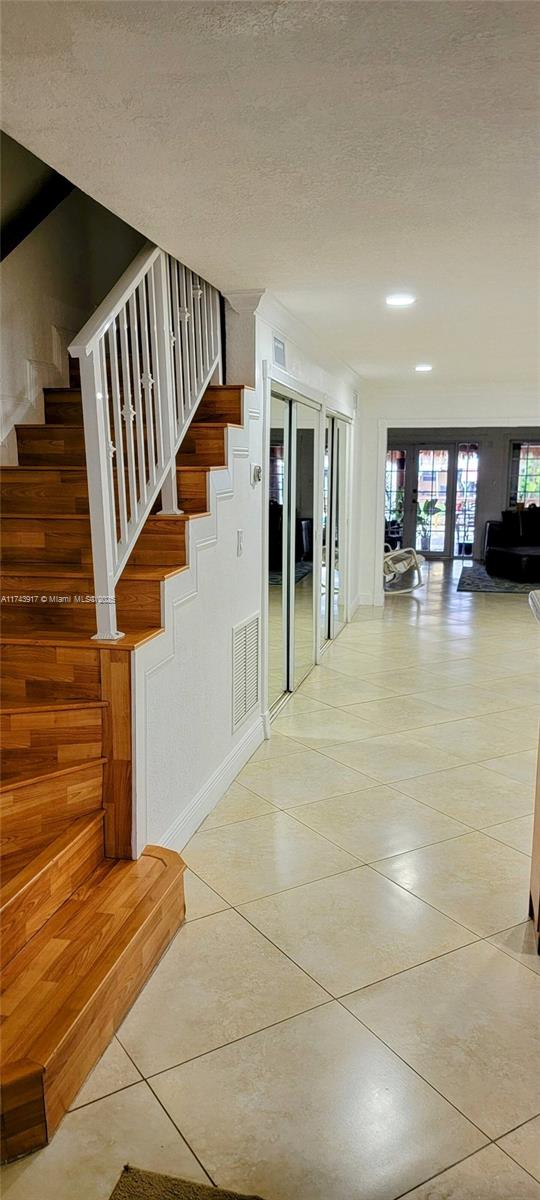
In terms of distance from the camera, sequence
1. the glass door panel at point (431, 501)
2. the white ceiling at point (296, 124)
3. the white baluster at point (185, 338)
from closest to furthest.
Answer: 1. the white ceiling at point (296, 124)
2. the white baluster at point (185, 338)
3. the glass door panel at point (431, 501)

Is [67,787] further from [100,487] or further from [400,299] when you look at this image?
[400,299]

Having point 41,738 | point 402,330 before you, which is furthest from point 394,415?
point 41,738

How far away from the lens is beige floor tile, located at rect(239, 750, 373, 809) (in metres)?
3.61

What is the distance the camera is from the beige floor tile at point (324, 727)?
437 cm

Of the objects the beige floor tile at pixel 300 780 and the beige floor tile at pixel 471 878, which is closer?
the beige floor tile at pixel 471 878

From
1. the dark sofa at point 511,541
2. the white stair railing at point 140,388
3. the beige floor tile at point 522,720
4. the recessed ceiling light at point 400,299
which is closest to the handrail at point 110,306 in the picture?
the white stair railing at point 140,388

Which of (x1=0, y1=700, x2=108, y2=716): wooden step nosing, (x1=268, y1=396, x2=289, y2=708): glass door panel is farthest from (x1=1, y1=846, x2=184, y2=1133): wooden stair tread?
(x1=268, y1=396, x2=289, y2=708): glass door panel

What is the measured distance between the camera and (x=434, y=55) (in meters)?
1.60

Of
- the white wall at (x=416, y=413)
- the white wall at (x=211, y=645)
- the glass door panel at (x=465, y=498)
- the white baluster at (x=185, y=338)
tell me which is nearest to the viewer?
the white wall at (x=211, y=645)

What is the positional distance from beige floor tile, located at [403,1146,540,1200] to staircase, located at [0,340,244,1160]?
2.73 ft

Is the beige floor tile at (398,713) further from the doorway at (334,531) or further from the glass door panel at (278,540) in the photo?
the doorway at (334,531)

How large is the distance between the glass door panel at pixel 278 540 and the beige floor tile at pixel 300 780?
1.01m

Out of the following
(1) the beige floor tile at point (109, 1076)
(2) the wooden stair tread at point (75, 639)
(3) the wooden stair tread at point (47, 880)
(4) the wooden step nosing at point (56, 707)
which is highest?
(2) the wooden stair tread at point (75, 639)

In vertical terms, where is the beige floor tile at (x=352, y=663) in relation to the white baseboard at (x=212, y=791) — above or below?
below
